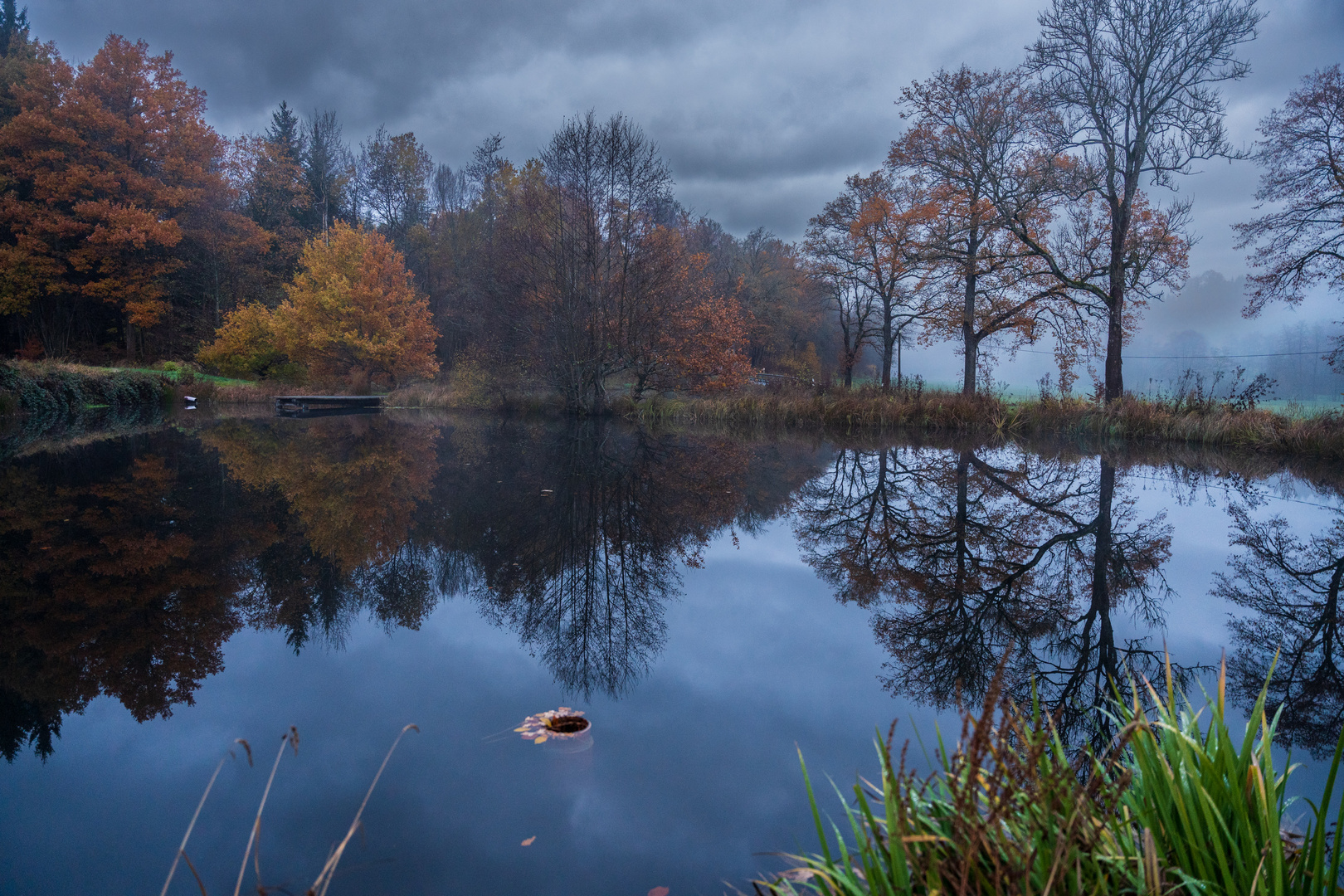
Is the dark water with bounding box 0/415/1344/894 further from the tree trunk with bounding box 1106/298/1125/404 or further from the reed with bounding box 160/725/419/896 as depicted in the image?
the tree trunk with bounding box 1106/298/1125/404

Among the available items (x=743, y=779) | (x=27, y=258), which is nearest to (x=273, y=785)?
(x=743, y=779)

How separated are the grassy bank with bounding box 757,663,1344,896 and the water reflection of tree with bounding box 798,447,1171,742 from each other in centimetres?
34

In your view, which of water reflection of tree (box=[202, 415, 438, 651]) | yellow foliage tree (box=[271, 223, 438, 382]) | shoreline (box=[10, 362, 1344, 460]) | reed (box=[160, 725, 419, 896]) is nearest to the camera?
reed (box=[160, 725, 419, 896])

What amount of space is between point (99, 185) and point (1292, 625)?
3743cm

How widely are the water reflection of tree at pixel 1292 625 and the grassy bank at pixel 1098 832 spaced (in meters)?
1.58

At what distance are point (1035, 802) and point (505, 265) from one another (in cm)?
2197

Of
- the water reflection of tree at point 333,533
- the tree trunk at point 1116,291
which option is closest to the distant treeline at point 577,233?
the tree trunk at point 1116,291

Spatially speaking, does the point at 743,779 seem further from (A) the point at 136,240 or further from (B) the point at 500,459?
(A) the point at 136,240

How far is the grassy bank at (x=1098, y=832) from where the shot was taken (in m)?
A: 1.11

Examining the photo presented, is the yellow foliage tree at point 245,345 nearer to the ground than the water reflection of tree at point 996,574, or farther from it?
farther from it

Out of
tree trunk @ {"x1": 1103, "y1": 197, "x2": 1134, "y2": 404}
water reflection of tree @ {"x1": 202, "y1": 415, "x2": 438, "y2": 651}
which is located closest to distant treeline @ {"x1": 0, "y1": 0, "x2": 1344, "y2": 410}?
tree trunk @ {"x1": 1103, "y1": 197, "x2": 1134, "y2": 404}

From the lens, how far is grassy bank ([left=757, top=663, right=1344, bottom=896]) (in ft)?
3.65

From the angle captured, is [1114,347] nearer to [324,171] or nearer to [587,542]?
[587,542]

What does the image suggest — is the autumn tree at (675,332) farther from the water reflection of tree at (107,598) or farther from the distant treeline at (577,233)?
the water reflection of tree at (107,598)
